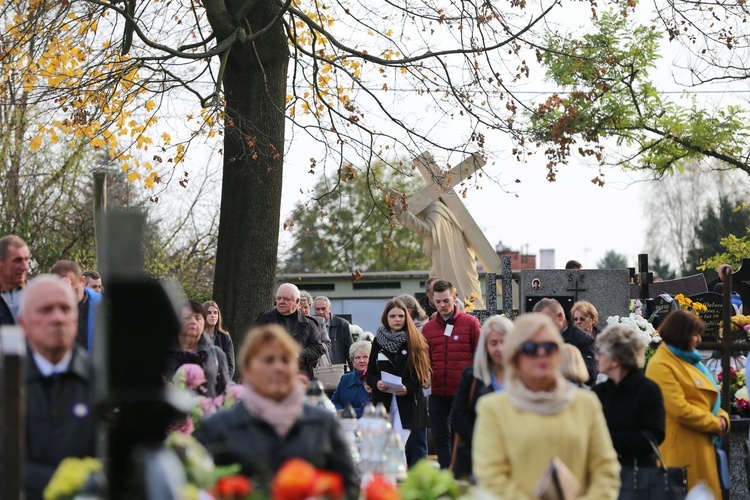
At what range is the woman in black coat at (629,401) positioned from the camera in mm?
7633

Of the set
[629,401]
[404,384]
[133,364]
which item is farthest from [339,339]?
[133,364]

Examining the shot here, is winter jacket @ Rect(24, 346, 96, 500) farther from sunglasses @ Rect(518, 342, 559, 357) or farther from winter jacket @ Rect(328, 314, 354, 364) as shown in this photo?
winter jacket @ Rect(328, 314, 354, 364)

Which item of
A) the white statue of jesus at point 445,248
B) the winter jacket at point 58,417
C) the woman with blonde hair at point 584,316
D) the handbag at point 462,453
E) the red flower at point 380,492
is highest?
the white statue of jesus at point 445,248

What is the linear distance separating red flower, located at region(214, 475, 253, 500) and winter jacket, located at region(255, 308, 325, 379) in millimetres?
8015

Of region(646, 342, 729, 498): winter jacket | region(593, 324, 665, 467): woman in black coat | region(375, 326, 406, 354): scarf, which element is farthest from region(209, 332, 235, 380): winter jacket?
region(593, 324, 665, 467): woman in black coat

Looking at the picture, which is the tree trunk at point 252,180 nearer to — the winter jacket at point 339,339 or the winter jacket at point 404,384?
the winter jacket at point 339,339

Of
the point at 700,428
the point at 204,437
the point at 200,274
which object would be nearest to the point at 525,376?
the point at 204,437

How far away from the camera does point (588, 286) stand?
1880cm

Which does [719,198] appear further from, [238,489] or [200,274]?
[238,489]

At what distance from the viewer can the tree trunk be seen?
14211 mm

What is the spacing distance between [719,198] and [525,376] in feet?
205

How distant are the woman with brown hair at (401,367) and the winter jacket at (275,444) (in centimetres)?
654

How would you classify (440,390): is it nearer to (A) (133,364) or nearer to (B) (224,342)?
(B) (224,342)

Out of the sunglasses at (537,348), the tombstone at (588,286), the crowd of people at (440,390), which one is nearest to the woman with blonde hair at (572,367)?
the crowd of people at (440,390)
